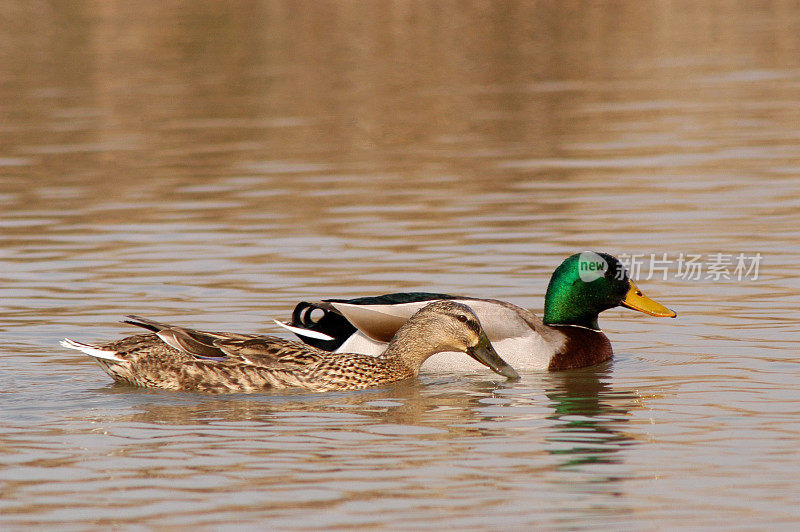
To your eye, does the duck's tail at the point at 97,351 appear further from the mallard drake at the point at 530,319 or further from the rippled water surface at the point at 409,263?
the mallard drake at the point at 530,319

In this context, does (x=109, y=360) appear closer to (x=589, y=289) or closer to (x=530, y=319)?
(x=530, y=319)

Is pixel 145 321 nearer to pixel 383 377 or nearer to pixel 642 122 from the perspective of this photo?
pixel 383 377

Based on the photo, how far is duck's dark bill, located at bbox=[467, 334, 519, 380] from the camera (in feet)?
37.9

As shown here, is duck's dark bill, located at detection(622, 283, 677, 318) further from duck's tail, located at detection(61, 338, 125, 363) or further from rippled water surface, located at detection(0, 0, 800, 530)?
duck's tail, located at detection(61, 338, 125, 363)

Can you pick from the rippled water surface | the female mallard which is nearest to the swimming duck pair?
the female mallard

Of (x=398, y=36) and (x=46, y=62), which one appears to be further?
(x=398, y=36)

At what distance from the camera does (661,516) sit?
8.06m

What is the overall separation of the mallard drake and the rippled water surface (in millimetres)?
250

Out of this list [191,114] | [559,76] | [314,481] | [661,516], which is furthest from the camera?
[559,76]

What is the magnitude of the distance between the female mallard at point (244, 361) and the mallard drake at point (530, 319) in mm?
564

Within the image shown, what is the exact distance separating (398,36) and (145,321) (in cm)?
3467

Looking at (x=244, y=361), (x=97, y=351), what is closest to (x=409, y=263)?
(x=244, y=361)

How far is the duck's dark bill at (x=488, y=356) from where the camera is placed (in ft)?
37.9

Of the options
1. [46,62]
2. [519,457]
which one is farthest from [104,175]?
[46,62]
